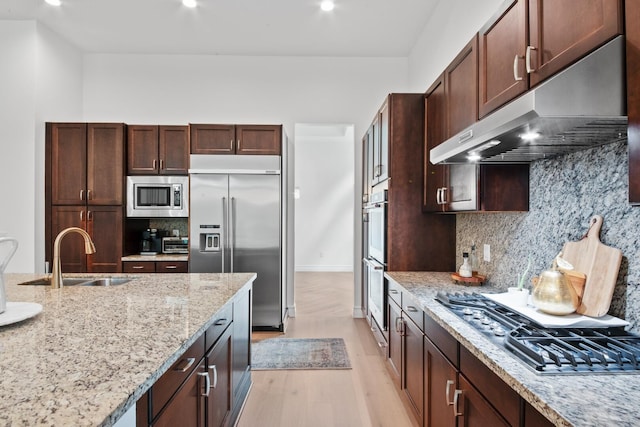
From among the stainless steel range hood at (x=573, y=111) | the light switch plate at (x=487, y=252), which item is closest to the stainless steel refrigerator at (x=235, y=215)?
the light switch plate at (x=487, y=252)

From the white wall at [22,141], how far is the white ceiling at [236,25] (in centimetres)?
32

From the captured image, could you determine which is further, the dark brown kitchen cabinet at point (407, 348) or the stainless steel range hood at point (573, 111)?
the dark brown kitchen cabinet at point (407, 348)

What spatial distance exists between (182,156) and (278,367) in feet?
8.19

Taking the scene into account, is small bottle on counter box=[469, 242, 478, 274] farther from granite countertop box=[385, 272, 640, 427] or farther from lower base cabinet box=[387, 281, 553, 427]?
granite countertop box=[385, 272, 640, 427]

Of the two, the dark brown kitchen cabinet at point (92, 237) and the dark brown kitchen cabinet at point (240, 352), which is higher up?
the dark brown kitchen cabinet at point (92, 237)

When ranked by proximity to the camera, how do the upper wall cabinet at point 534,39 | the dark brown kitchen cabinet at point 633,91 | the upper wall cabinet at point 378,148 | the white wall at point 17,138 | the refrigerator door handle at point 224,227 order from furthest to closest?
1. the refrigerator door handle at point 224,227
2. the white wall at point 17,138
3. the upper wall cabinet at point 378,148
4. the upper wall cabinet at point 534,39
5. the dark brown kitchen cabinet at point 633,91

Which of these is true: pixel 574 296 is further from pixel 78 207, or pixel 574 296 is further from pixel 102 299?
pixel 78 207

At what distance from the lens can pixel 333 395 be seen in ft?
8.73

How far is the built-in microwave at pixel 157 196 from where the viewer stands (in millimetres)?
4043

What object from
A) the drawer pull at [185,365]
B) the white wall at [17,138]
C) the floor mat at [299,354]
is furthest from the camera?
the white wall at [17,138]

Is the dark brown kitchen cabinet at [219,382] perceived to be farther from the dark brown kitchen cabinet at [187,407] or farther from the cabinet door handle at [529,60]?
the cabinet door handle at [529,60]

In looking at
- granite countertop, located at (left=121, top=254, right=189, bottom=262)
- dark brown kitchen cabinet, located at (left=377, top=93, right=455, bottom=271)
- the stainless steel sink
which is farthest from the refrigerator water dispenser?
dark brown kitchen cabinet, located at (left=377, top=93, right=455, bottom=271)

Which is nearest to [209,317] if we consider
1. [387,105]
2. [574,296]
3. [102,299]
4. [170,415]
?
[170,415]

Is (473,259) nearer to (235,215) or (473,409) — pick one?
(473,409)
